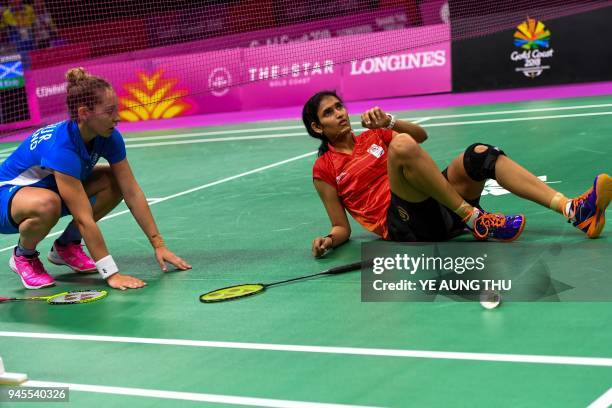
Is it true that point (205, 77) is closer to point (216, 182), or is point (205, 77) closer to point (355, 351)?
point (216, 182)

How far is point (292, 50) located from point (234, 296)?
10720 mm

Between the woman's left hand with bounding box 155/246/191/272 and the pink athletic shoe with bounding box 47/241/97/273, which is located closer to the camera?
the woman's left hand with bounding box 155/246/191/272

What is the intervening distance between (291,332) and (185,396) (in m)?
0.83

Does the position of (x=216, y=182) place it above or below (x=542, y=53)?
below

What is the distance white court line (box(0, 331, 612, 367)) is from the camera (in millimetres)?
3562

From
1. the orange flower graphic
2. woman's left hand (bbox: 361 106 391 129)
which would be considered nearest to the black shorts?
woman's left hand (bbox: 361 106 391 129)

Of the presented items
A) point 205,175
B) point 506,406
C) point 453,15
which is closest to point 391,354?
point 506,406

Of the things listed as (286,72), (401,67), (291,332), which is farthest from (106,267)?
(401,67)

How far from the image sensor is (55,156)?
211 inches

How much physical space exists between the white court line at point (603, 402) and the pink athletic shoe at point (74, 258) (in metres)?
3.89

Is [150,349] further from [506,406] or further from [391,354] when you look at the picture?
[506,406]

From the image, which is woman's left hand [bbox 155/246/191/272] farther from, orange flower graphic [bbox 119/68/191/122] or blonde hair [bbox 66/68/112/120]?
orange flower graphic [bbox 119/68/191/122]

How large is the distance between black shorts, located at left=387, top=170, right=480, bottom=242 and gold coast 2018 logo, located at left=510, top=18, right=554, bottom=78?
8979 mm

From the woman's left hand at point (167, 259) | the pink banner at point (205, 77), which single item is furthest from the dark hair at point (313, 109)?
the pink banner at point (205, 77)
